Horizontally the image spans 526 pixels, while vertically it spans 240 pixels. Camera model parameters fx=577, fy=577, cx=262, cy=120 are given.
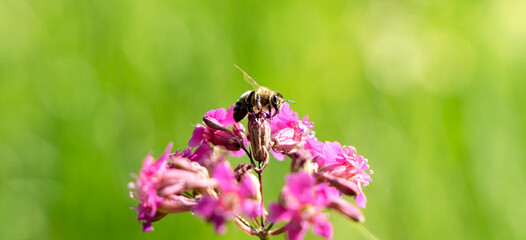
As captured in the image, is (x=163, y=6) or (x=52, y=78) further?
(x=163, y=6)

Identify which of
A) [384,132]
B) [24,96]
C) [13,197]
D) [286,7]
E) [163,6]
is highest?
[286,7]

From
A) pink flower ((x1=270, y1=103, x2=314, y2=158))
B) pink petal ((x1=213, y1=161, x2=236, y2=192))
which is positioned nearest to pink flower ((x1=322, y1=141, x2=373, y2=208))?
pink flower ((x1=270, y1=103, x2=314, y2=158))

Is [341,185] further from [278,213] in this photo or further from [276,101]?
[276,101]

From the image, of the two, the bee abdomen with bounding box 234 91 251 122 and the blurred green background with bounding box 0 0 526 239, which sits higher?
the blurred green background with bounding box 0 0 526 239

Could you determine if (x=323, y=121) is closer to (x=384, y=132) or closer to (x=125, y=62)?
(x=384, y=132)

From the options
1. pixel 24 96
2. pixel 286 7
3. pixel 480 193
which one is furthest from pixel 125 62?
pixel 480 193

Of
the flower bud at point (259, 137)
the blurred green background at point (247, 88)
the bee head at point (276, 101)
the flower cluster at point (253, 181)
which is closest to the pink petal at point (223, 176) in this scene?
the flower cluster at point (253, 181)

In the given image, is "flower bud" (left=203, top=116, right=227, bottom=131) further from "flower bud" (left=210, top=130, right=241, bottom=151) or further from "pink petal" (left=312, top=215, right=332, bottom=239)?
"pink petal" (left=312, top=215, right=332, bottom=239)

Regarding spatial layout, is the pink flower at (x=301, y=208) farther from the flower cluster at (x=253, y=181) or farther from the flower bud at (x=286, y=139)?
the flower bud at (x=286, y=139)
